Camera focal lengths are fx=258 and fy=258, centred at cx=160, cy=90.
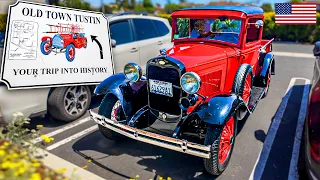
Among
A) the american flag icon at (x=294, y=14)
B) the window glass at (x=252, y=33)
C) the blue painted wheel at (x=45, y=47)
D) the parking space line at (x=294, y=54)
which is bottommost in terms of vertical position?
the parking space line at (x=294, y=54)

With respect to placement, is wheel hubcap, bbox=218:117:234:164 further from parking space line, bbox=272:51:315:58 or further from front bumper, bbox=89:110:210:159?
parking space line, bbox=272:51:315:58

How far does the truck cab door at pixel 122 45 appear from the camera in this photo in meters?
A: 5.34

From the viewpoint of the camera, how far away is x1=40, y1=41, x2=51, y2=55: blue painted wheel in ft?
13.6

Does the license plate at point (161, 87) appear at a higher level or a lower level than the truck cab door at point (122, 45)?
lower

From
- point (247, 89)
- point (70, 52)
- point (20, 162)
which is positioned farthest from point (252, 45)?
point (20, 162)

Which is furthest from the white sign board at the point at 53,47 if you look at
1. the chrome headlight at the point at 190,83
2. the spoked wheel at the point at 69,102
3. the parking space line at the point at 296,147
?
the parking space line at the point at 296,147

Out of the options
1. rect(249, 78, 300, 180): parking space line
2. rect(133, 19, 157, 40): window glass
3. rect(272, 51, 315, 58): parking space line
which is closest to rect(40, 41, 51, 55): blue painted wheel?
rect(133, 19, 157, 40): window glass

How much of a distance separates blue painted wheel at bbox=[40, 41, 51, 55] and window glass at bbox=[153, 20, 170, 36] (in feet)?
9.52

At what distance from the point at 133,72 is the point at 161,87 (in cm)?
49

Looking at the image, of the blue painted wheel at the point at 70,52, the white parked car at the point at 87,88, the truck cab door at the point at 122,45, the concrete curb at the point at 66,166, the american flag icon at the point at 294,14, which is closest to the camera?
the concrete curb at the point at 66,166

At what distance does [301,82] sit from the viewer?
713 cm

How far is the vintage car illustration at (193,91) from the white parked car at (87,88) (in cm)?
93

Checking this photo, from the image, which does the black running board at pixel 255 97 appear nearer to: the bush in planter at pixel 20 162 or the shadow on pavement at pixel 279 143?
the shadow on pavement at pixel 279 143

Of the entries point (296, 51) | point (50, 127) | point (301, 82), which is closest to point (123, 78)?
point (50, 127)
